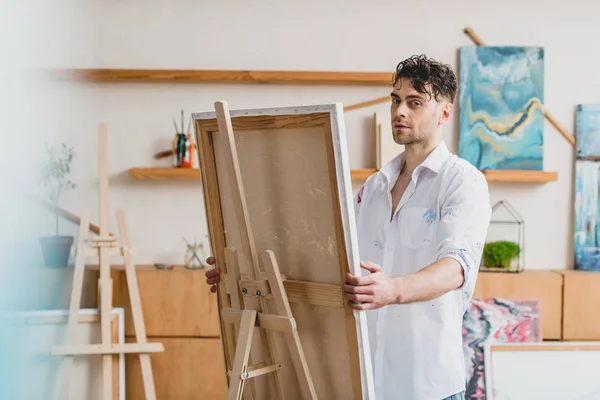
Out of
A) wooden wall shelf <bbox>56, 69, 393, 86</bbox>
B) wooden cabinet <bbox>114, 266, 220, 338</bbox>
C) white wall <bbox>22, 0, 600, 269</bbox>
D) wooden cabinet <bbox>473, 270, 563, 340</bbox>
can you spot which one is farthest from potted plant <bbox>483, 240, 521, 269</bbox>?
wooden cabinet <bbox>114, 266, 220, 338</bbox>

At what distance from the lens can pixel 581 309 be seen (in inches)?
142

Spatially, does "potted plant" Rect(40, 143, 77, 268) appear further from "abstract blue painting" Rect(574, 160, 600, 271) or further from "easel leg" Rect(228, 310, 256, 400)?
"abstract blue painting" Rect(574, 160, 600, 271)

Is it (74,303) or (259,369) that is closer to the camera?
(259,369)

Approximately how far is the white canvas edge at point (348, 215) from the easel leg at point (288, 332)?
14cm

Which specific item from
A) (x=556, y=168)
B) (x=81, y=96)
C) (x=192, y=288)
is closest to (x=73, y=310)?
(x=192, y=288)

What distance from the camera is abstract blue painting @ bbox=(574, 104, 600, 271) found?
12.7 feet

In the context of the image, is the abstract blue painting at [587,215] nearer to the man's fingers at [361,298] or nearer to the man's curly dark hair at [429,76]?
the man's curly dark hair at [429,76]

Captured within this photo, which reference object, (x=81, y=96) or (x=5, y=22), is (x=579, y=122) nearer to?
(x=81, y=96)

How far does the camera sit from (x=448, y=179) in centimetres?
199

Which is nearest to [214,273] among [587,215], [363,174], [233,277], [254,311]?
[233,277]

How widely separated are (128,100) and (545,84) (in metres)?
2.18

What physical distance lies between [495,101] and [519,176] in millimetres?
412

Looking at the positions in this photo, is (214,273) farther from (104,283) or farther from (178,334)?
(178,334)

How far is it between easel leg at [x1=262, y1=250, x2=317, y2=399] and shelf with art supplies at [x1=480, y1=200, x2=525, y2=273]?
83.0 inches
